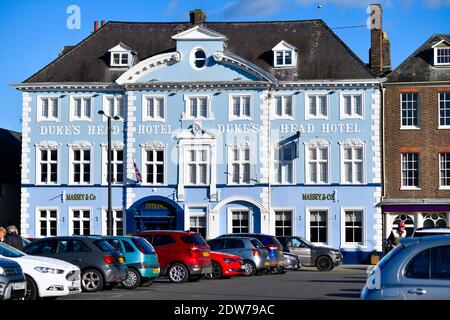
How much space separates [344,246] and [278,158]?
242 inches

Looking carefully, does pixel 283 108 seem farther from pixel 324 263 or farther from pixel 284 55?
pixel 324 263

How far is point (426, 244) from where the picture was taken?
12.5 m

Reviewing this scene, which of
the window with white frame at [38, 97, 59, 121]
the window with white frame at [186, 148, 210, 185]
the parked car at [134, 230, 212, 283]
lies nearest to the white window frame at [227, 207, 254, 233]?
the window with white frame at [186, 148, 210, 185]

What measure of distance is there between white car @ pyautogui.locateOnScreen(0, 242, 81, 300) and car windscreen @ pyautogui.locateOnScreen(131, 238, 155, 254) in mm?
5144

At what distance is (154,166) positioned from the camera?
174ft

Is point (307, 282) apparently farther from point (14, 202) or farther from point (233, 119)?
point (14, 202)

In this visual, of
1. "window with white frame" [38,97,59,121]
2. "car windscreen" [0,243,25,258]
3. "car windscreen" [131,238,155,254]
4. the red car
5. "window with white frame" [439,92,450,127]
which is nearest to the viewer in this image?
"car windscreen" [0,243,25,258]

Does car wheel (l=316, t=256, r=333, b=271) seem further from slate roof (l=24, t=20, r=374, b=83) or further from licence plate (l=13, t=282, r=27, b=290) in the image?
licence plate (l=13, t=282, r=27, b=290)

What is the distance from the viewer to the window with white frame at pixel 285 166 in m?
52.3

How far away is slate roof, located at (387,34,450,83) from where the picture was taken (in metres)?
52.1

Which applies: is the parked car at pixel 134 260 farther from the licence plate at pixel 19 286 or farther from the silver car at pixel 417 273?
the silver car at pixel 417 273

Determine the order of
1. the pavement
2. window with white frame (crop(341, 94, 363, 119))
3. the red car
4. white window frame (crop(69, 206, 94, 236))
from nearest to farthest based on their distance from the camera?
1. the pavement
2. the red car
3. window with white frame (crop(341, 94, 363, 119))
4. white window frame (crop(69, 206, 94, 236))
